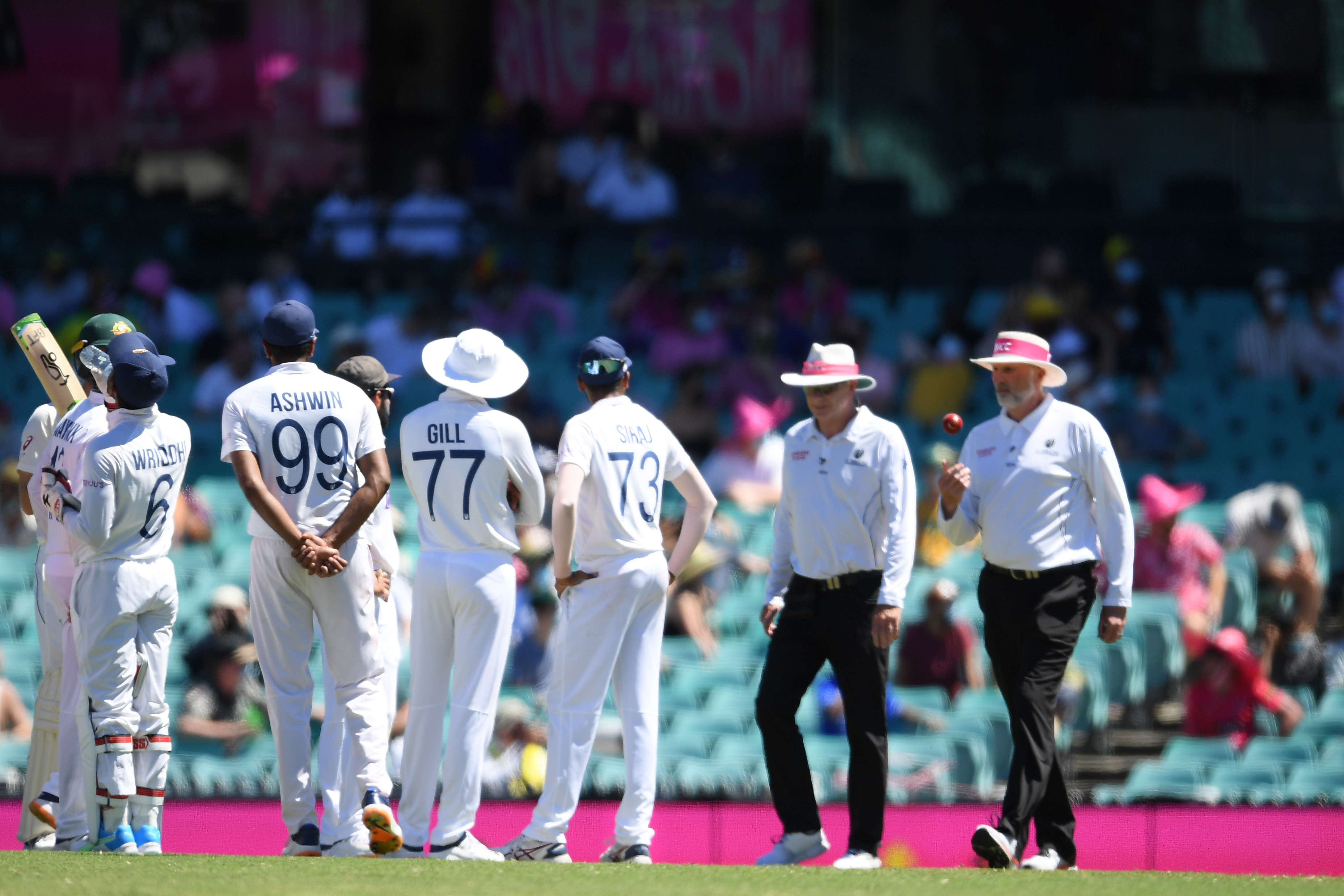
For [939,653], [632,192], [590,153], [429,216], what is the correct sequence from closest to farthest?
[939,653] → [429,216] → [632,192] → [590,153]

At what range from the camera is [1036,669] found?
20.2ft

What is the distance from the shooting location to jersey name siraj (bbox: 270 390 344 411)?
5871 mm

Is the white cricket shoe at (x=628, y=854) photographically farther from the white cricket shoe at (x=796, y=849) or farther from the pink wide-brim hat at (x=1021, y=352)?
the pink wide-brim hat at (x=1021, y=352)

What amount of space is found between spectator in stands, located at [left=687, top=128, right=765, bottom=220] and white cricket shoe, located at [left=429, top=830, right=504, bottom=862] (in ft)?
28.9

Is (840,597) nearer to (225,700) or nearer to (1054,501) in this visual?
(1054,501)

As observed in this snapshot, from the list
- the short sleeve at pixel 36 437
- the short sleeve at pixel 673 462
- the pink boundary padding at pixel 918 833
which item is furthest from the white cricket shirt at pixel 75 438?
the pink boundary padding at pixel 918 833

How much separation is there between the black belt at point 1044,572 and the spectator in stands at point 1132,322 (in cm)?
638

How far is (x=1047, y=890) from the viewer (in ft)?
17.2

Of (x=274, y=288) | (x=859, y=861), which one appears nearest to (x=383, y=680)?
(x=859, y=861)

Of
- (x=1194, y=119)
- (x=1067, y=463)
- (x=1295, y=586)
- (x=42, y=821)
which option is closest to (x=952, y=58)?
(x=1194, y=119)

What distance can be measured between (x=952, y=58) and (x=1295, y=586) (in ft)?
26.9

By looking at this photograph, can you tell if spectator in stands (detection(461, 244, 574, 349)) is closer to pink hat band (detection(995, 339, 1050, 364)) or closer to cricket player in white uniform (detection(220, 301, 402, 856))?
pink hat band (detection(995, 339, 1050, 364))

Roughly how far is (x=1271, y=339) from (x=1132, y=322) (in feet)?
3.25

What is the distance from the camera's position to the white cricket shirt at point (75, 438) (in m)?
5.86
